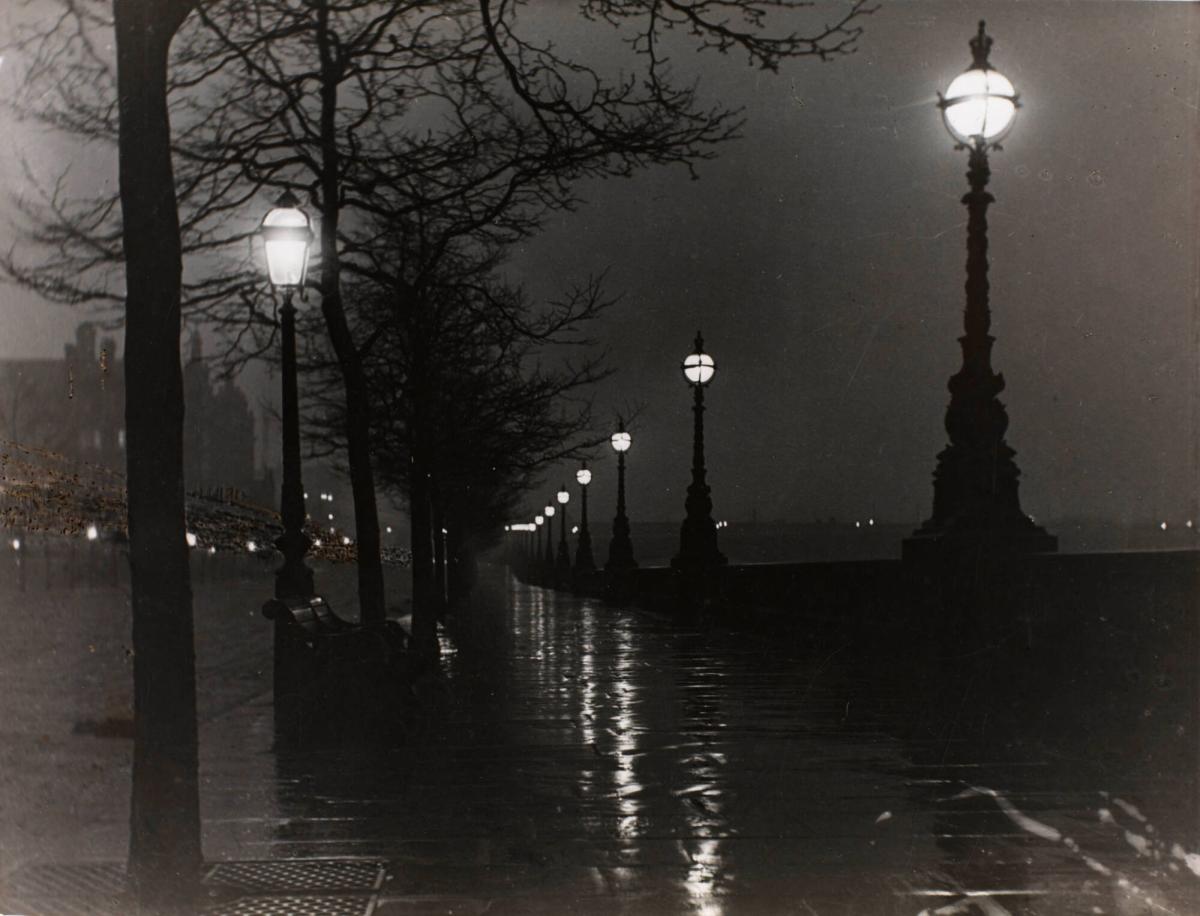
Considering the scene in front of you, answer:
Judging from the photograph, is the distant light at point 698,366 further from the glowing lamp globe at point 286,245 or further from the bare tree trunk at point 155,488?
the bare tree trunk at point 155,488

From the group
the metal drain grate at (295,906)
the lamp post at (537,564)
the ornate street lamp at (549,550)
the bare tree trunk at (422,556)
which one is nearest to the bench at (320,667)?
the metal drain grate at (295,906)

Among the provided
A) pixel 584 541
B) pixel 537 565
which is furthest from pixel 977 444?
pixel 537 565

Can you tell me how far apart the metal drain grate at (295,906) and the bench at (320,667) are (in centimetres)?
560

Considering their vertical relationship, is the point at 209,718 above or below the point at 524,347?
below

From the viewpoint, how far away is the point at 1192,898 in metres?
6.41

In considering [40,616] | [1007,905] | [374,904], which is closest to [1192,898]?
[1007,905]

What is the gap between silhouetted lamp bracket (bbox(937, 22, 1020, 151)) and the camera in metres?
11.6

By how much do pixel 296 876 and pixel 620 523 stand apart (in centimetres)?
3727

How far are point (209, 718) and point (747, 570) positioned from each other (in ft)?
52.5

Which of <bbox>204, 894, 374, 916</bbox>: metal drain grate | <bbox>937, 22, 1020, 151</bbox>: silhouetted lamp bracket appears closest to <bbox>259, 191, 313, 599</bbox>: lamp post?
<bbox>937, 22, 1020, 151</bbox>: silhouetted lamp bracket

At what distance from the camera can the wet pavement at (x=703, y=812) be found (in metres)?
6.50

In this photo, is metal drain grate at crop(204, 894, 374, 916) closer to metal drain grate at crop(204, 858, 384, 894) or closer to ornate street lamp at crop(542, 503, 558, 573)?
metal drain grate at crop(204, 858, 384, 894)

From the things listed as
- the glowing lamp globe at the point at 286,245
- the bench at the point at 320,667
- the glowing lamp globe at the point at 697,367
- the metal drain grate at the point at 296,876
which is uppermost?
the glowing lamp globe at the point at 697,367

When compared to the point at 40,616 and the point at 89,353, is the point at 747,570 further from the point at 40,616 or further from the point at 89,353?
the point at 40,616
